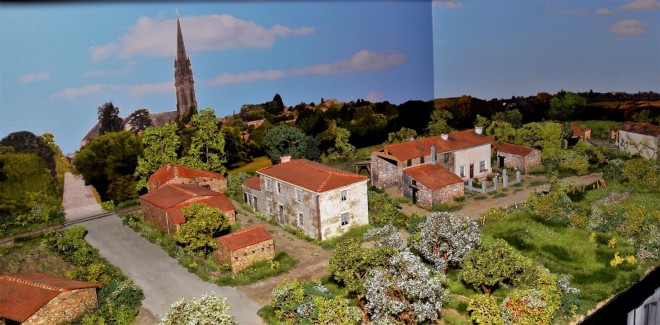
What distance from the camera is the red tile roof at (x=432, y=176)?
65.2 ft

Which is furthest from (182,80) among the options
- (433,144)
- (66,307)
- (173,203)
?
(433,144)

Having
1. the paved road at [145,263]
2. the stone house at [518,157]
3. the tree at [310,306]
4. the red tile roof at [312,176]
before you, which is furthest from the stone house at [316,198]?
the stone house at [518,157]

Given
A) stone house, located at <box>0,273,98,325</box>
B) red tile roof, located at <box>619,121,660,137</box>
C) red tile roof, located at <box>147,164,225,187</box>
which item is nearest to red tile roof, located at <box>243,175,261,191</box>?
red tile roof, located at <box>147,164,225,187</box>

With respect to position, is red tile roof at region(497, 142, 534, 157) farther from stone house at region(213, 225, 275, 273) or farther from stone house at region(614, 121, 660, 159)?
stone house at region(213, 225, 275, 273)

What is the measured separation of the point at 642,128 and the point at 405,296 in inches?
728

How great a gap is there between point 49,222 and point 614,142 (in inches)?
949

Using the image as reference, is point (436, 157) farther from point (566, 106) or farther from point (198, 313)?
point (198, 313)

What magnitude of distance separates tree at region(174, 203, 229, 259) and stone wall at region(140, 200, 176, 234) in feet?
5.24

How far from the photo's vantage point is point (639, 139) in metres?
24.3

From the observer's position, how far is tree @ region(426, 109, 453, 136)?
2723 centimetres

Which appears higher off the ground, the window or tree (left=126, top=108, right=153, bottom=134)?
tree (left=126, top=108, right=153, bottom=134)

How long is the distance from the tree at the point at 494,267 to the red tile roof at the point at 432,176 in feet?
22.3

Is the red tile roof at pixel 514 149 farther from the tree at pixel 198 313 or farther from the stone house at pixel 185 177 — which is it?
the tree at pixel 198 313

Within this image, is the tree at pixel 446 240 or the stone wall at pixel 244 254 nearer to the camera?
the tree at pixel 446 240
